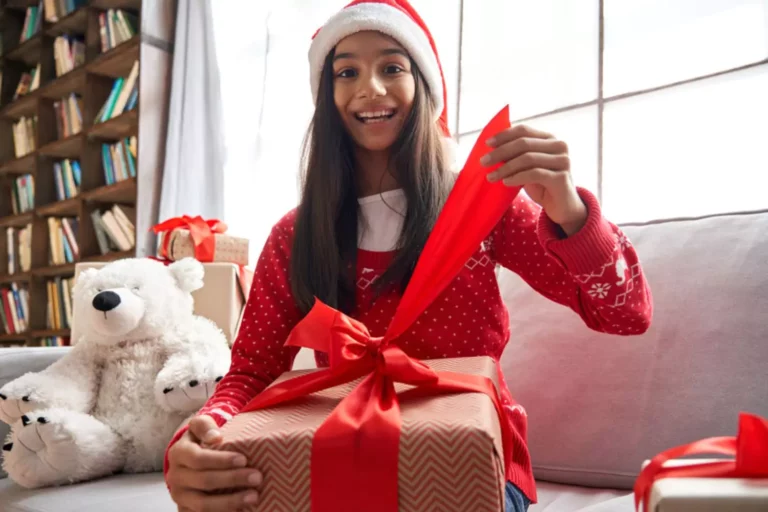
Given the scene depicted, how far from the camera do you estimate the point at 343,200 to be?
91 centimetres

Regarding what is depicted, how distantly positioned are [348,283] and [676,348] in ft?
1.57

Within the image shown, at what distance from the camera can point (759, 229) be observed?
852mm

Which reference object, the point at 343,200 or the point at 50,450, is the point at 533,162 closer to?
the point at 343,200

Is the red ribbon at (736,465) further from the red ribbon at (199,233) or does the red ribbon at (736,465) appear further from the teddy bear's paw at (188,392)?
the red ribbon at (199,233)

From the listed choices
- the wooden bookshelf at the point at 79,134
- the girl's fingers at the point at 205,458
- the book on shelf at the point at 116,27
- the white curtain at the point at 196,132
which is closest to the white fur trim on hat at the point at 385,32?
the girl's fingers at the point at 205,458

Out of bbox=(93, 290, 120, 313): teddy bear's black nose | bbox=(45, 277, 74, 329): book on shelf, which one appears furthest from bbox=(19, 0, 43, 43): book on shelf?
bbox=(93, 290, 120, 313): teddy bear's black nose

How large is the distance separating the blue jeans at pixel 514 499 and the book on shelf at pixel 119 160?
2.09 metres

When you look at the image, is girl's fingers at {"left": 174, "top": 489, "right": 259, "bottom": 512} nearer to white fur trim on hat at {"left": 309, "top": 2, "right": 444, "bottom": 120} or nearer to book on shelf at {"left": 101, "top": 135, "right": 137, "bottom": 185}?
white fur trim on hat at {"left": 309, "top": 2, "right": 444, "bottom": 120}

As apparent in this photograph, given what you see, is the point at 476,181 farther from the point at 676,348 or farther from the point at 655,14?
the point at 655,14

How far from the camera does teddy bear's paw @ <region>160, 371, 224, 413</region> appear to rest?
3.40 ft

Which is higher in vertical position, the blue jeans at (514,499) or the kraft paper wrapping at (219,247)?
the kraft paper wrapping at (219,247)

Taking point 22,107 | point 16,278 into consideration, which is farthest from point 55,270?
point 22,107

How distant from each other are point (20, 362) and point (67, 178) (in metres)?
1.74

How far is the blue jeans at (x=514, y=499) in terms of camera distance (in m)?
0.63
